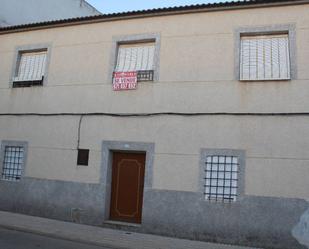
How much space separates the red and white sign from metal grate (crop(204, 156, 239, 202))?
2604mm

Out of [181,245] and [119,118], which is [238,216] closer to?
[181,245]

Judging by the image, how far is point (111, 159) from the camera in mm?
10078

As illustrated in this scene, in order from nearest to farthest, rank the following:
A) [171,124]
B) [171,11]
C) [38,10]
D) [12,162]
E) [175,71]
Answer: [171,124], [175,71], [171,11], [12,162], [38,10]

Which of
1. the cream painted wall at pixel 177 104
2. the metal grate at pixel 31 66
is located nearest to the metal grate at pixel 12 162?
the cream painted wall at pixel 177 104

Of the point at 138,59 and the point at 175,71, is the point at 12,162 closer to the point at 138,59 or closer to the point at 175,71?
the point at 138,59

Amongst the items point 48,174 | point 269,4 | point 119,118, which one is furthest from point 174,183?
point 269,4

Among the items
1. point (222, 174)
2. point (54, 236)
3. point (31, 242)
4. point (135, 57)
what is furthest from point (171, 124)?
point (31, 242)

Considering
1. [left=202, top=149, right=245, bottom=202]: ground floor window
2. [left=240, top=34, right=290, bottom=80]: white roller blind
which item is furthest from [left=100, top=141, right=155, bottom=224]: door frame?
[left=240, top=34, right=290, bottom=80]: white roller blind

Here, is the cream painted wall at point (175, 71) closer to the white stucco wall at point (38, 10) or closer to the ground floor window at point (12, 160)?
the ground floor window at point (12, 160)

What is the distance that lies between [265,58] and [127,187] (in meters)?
4.38

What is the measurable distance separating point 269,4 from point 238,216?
4636 mm

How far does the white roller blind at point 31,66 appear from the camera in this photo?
11.3 metres

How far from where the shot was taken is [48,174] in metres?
10.6

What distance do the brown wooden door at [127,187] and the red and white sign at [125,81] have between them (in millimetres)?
1622
